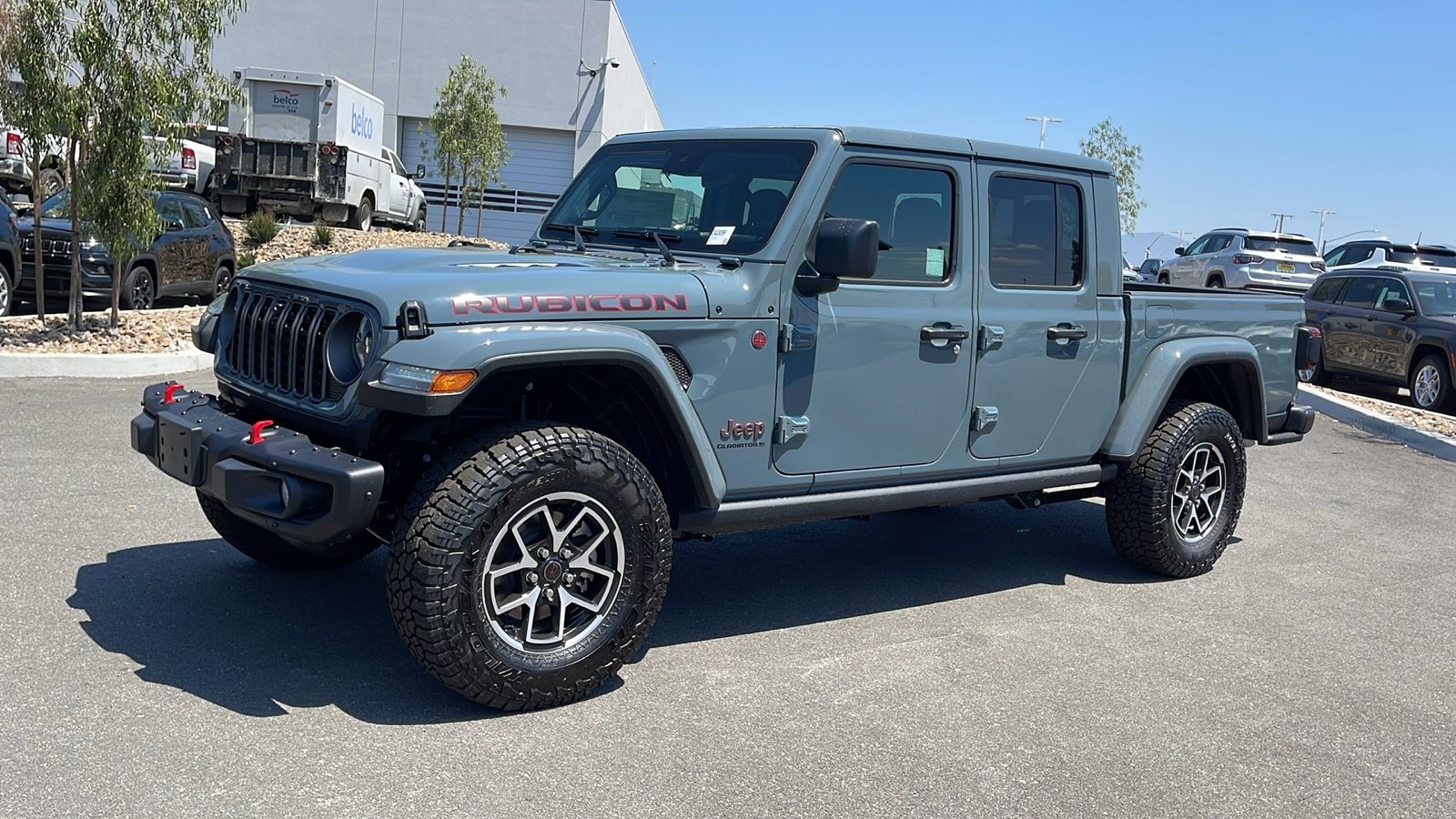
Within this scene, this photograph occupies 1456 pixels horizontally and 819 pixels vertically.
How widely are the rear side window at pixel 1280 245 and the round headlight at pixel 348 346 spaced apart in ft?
76.2

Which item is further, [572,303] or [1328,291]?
[1328,291]

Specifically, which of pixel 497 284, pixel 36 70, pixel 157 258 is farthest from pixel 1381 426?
pixel 157 258

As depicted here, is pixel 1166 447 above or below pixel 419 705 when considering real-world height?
above

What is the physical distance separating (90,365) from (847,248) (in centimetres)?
792

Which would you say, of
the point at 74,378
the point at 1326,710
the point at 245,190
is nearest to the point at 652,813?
the point at 1326,710

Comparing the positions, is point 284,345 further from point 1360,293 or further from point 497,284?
point 1360,293

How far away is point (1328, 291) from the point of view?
16.2m

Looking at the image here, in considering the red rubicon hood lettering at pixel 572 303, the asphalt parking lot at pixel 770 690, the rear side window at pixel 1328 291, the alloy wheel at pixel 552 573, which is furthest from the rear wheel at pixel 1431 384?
the alloy wheel at pixel 552 573

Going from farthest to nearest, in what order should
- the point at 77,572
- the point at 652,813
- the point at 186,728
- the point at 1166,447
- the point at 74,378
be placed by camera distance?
the point at 74,378
the point at 1166,447
the point at 77,572
the point at 186,728
the point at 652,813

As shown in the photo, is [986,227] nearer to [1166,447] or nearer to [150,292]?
[1166,447]

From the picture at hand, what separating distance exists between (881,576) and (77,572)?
3.49 meters

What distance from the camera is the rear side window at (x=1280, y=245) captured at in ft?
78.9

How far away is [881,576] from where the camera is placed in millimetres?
5875

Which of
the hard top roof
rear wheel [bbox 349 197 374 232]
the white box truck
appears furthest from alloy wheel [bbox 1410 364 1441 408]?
rear wheel [bbox 349 197 374 232]
